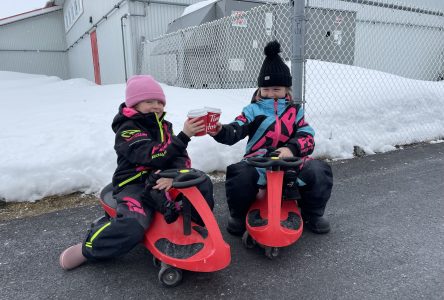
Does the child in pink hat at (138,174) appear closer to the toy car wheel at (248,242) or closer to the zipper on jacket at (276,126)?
the toy car wheel at (248,242)

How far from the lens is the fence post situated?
129 inches

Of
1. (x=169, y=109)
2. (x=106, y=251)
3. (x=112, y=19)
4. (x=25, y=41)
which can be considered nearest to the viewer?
(x=106, y=251)

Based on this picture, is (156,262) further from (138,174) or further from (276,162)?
(276,162)

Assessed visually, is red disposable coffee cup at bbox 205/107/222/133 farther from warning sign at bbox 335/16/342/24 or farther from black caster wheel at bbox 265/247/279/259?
warning sign at bbox 335/16/342/24

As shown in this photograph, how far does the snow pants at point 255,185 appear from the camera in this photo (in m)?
2.29

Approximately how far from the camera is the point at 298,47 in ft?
11.0

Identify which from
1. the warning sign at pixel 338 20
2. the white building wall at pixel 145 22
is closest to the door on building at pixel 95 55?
the white building wall at pixel 145 22

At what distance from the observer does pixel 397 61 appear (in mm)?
12211

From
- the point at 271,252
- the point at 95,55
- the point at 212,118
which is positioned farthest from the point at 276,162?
the point at 95,55

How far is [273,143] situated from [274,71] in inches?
19.3

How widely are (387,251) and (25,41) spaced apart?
24004 mm

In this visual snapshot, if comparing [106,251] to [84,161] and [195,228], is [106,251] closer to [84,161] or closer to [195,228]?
[195,228]

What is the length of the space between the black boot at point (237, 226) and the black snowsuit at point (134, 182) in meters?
0.33

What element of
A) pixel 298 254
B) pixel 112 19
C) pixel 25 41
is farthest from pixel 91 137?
A: pixel 25 41
